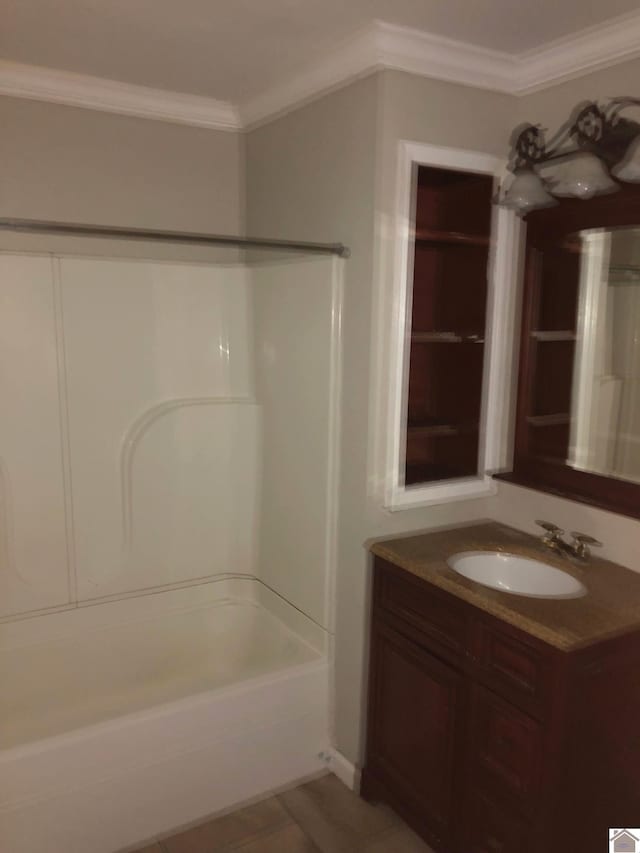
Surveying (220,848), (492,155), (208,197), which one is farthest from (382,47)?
(220,848)

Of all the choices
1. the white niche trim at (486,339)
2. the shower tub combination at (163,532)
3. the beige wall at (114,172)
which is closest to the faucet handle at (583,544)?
the white niche trim at (486,339)

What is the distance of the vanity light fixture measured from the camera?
6.29 ft

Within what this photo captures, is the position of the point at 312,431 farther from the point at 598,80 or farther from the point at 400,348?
the point at 598,80

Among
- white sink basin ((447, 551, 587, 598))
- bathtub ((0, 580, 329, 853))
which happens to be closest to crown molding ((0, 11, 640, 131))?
white sink basin ((447, 551, 587, 598))

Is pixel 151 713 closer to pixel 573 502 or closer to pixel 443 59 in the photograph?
pixel 573 502

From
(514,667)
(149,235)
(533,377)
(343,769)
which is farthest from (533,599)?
(149,235)

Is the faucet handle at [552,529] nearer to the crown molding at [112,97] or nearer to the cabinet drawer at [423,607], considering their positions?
the cabinet drawer at [423,607]

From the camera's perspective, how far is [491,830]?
72.4 inches

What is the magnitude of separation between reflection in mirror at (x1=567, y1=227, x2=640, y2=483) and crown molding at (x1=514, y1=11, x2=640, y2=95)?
18.4 inches

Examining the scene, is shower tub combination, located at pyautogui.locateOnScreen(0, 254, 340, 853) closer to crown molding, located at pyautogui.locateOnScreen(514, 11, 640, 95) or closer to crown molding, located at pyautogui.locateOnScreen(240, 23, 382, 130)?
crown molding, located at pyautogui.locateOnScreen(240, 23, 382, 130)

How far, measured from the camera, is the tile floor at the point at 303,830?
2.11m

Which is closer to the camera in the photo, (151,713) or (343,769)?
(151,713)

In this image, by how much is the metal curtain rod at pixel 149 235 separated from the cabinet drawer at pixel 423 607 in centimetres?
101

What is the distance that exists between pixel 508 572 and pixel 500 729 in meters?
0.53
